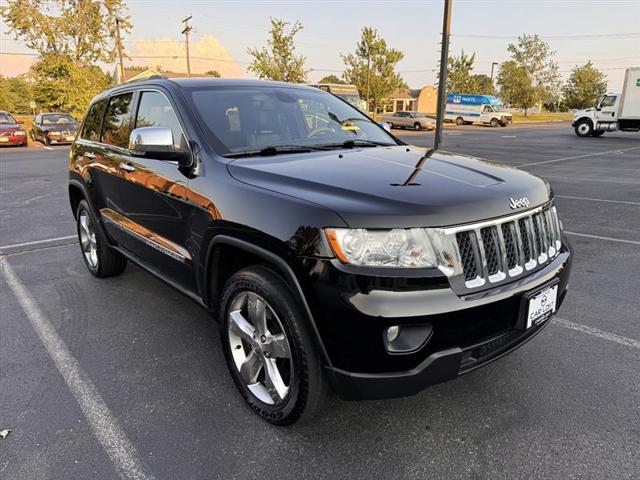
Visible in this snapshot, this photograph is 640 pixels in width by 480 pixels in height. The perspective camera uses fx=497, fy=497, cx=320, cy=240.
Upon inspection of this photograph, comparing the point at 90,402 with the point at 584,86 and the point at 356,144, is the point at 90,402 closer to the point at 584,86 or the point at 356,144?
the point at 356,144

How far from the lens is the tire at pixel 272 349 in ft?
7.47

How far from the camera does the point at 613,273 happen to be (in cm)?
489

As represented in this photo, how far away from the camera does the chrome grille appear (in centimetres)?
219

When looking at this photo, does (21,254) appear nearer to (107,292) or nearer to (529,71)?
(107,292)

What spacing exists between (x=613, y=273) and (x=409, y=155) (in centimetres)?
300

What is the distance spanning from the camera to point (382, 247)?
2.08 m

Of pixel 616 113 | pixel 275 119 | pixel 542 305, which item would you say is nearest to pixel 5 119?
pixel 275 119

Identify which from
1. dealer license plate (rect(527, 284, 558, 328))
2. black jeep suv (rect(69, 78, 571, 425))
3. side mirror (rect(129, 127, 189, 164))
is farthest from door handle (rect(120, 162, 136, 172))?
dealer license plate (rect(527, 284, 558, 328))

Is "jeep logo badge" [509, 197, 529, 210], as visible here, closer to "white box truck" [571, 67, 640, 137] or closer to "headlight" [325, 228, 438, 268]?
"headlight" [325, 228, 438, 268]

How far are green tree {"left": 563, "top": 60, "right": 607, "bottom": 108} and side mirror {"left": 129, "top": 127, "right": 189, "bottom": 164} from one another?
8606 centimetres

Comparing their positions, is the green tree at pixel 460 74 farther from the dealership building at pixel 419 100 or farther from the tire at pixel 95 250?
the tire at pixel 95 250

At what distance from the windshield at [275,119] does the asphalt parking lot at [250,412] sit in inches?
58.4

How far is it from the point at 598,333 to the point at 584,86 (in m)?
85.6

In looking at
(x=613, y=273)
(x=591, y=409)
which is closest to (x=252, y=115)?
(x=591, y=409)
